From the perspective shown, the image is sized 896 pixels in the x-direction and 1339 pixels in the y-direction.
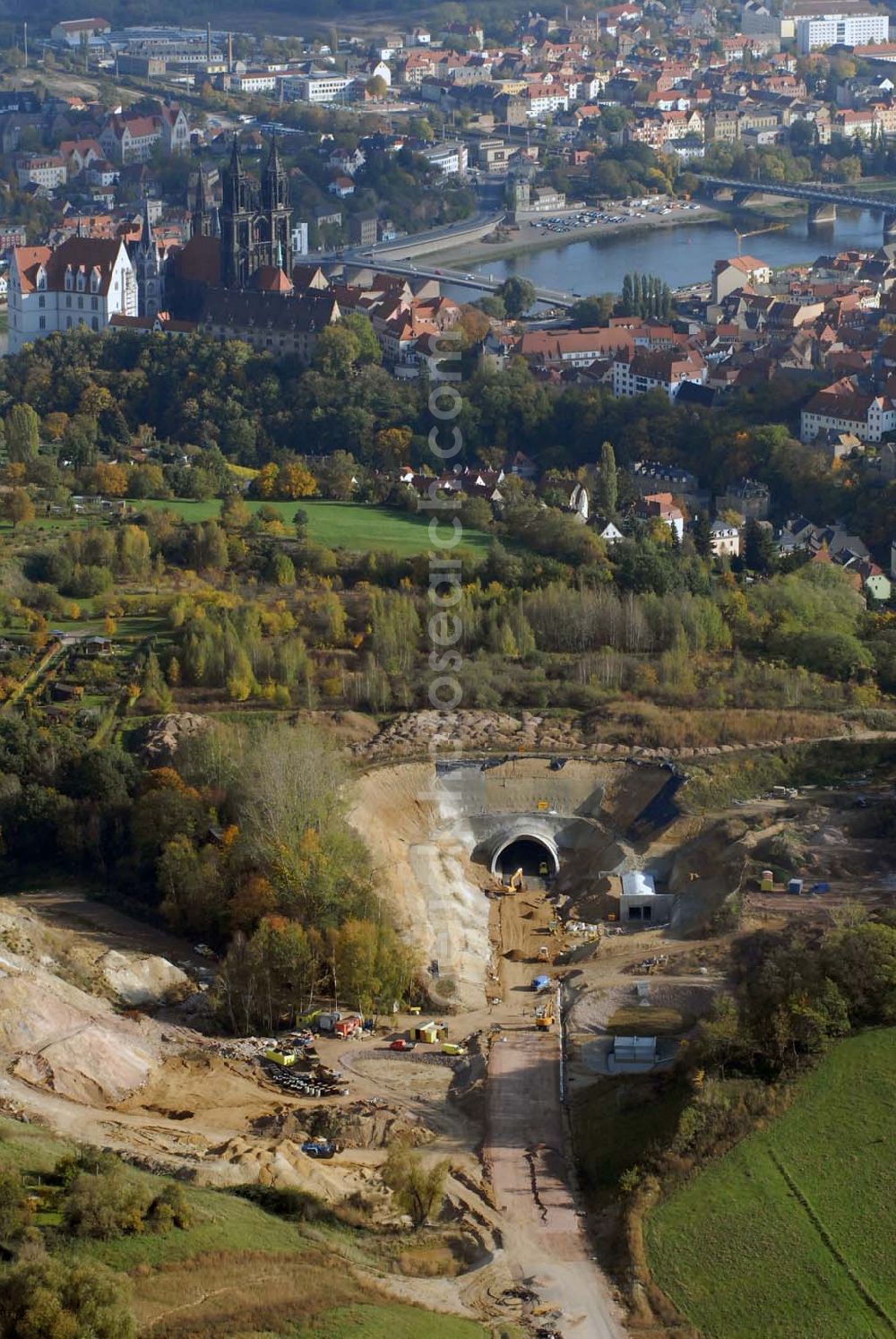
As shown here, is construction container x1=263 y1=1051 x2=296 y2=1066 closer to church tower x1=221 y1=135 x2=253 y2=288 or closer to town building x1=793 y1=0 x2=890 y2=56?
church tower x1=221 y1=135 x2=253 y2=288

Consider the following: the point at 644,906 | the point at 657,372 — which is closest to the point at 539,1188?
the point at 644,906

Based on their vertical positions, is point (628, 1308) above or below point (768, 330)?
above

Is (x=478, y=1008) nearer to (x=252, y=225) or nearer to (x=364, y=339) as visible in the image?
(x=364, y=339)

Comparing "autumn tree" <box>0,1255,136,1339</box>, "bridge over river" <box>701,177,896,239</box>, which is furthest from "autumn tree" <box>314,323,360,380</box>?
"autumn tree" <box>0,1255,136,1339</box>

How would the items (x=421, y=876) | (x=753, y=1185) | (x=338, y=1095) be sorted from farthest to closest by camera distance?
(x=421, y=876) → (x=338, y=1095) → (x=753, y=1185)

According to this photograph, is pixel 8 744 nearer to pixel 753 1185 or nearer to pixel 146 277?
pixel 753 1185

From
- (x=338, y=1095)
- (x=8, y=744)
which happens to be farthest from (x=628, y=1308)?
(x=8, y=744)

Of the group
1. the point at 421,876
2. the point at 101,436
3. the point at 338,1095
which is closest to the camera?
the point at 338,1095
